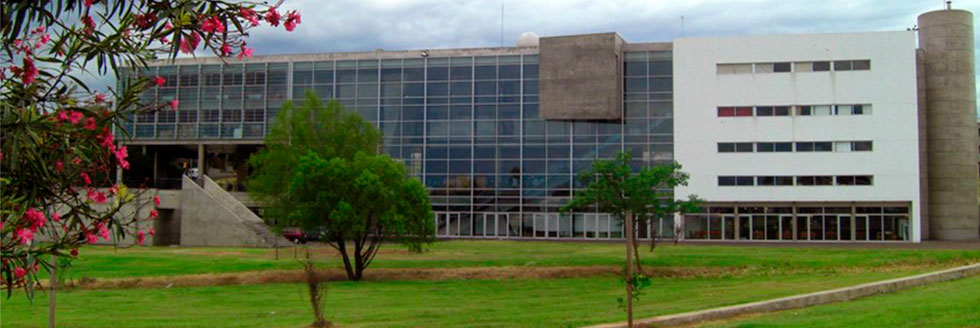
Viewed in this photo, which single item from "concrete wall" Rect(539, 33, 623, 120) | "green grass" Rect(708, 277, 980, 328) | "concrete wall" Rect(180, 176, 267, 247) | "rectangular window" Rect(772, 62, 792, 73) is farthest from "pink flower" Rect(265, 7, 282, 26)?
"rectangular window" Rect(772, 62, 792, 73)

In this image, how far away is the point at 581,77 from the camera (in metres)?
59.7

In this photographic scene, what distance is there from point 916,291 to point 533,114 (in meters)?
43.6

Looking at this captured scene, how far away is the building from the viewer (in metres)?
56.7

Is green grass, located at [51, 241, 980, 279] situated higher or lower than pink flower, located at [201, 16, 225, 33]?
lower

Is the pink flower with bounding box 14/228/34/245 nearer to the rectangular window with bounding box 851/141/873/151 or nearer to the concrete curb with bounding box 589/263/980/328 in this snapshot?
the concrete curb with bounding box 589/263/980/328

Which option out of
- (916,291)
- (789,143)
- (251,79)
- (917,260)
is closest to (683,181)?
(917,260)

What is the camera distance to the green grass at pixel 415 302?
17.5 meters

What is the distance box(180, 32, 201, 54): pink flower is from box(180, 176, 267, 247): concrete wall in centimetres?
4986

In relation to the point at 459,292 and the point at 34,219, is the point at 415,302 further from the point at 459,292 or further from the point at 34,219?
the point at 34,219

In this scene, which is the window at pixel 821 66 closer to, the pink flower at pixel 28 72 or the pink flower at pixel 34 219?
the pink flower at pixel 28 72

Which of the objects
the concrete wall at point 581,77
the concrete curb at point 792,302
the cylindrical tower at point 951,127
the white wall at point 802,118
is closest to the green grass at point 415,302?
the concrete curb at point 792,302

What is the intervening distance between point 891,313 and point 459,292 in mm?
13944

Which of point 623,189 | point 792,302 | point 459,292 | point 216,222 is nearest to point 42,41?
point 792,302

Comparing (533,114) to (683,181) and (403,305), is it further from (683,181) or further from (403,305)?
(403,305)
